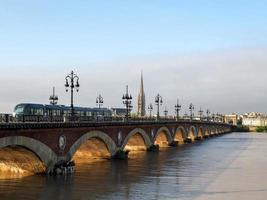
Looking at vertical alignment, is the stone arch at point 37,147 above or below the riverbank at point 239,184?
above

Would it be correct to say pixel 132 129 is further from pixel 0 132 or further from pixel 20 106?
pixel 0 132

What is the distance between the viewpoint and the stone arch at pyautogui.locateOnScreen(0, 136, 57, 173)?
1331 inches

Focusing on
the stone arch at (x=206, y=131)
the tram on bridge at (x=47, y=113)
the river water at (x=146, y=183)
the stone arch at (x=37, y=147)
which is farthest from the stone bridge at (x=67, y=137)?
the stone arch at (x=206, y=131)

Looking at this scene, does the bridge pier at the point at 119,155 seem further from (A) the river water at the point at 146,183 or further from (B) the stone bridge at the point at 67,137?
(A) the river water at the point at 146,183

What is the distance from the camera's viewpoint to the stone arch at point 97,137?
145 ft

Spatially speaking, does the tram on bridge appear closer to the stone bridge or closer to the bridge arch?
the stone bridge

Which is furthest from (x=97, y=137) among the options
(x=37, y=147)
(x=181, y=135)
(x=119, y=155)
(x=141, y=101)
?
(x=141, y=101)

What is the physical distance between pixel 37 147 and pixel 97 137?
48.2 ft

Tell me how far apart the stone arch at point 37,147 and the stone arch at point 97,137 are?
312cm

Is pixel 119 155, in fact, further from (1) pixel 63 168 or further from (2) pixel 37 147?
(2) pixel 37 147

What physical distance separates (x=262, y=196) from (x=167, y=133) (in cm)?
5923

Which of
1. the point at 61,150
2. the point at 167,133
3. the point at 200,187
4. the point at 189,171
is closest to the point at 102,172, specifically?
the point at 61,150

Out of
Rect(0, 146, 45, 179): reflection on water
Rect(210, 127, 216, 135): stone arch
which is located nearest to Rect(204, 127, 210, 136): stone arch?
Rect(210, 127, 216, 135): stone arch

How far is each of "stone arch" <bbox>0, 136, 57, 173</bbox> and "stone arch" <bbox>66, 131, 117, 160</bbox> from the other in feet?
10.2
